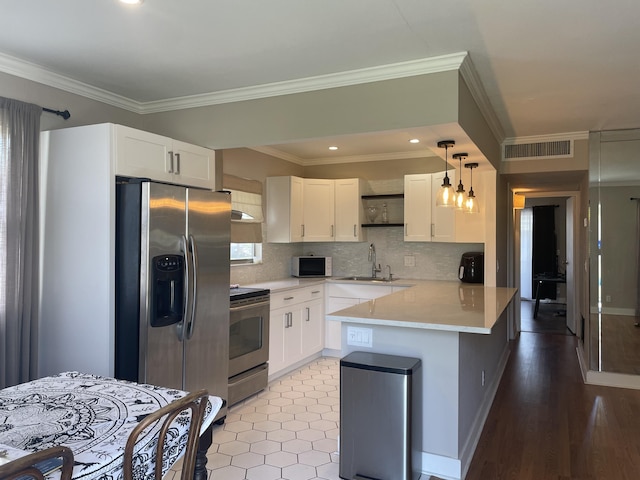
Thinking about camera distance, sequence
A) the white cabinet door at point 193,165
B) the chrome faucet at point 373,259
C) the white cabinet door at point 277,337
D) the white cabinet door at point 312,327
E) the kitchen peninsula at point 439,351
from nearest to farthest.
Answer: the kitchen peninsula at point 439,351 → the white cabinet door at point 193,165 → the white cabinet door at point 277,337 → the white cabinet door at point 312,327 → the chrome faucet at point 373,259

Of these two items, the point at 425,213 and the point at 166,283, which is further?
the point at 425,213

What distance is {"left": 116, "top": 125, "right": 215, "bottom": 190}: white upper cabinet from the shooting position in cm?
289

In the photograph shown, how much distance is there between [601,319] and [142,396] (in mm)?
4596

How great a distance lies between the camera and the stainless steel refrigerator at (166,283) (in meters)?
2.80

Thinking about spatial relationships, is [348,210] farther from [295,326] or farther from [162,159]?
[162,159]

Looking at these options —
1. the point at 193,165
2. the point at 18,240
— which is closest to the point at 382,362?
the point at 193,165

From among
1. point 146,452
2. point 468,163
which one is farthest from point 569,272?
point 146,452

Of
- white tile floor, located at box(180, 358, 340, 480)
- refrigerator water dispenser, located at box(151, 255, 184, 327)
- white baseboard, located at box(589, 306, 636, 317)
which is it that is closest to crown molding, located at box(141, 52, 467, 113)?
refrigerator water dispenser, located at box(151, 255, 184, 327)

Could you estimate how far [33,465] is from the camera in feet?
3.21

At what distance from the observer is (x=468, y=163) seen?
14.2 feet

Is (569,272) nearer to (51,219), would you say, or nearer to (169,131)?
(169,131)

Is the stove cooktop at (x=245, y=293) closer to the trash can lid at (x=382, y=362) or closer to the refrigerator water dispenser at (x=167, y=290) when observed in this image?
the refrigerator water dispenser at (x=167, y=290)

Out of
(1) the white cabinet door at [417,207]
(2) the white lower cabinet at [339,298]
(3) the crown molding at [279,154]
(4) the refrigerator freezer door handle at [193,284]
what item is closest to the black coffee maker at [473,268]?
(1) the white cabinet door at [417,207]

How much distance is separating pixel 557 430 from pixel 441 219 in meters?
2.41
